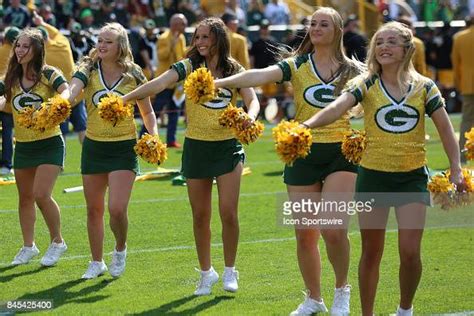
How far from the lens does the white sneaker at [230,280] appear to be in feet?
25.0

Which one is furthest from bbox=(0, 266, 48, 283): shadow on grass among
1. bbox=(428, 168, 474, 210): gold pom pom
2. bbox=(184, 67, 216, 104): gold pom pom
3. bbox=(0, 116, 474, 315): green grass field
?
bbox=(428, 168, 474, 210): gold pom pom

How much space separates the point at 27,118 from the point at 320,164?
2240 mm

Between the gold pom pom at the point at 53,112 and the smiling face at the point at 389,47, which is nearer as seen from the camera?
the smiling face at the point at 389,47

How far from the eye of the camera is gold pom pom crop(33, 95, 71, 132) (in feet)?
24.5

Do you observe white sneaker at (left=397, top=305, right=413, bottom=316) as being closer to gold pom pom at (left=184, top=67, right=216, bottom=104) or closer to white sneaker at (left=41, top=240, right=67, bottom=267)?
gold pom pom at (left=184, top=67, right=216, bottom=104)

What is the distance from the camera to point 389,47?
6.25 m

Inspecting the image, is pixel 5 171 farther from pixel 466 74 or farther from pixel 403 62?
pixel 403 62

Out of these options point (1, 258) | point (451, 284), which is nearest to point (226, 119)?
point (451, 284)

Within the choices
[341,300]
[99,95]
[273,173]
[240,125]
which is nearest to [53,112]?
[99,95]

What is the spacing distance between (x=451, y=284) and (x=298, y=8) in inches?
699

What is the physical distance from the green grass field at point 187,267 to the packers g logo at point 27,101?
1.21m

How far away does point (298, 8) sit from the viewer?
2506 cm

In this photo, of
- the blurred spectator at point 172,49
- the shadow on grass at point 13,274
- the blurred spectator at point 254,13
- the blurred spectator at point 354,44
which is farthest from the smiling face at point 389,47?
the blurred spectator at point 254,13

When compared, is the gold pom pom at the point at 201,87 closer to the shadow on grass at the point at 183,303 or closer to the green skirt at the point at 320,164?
the green skirt at the point at 320,164
